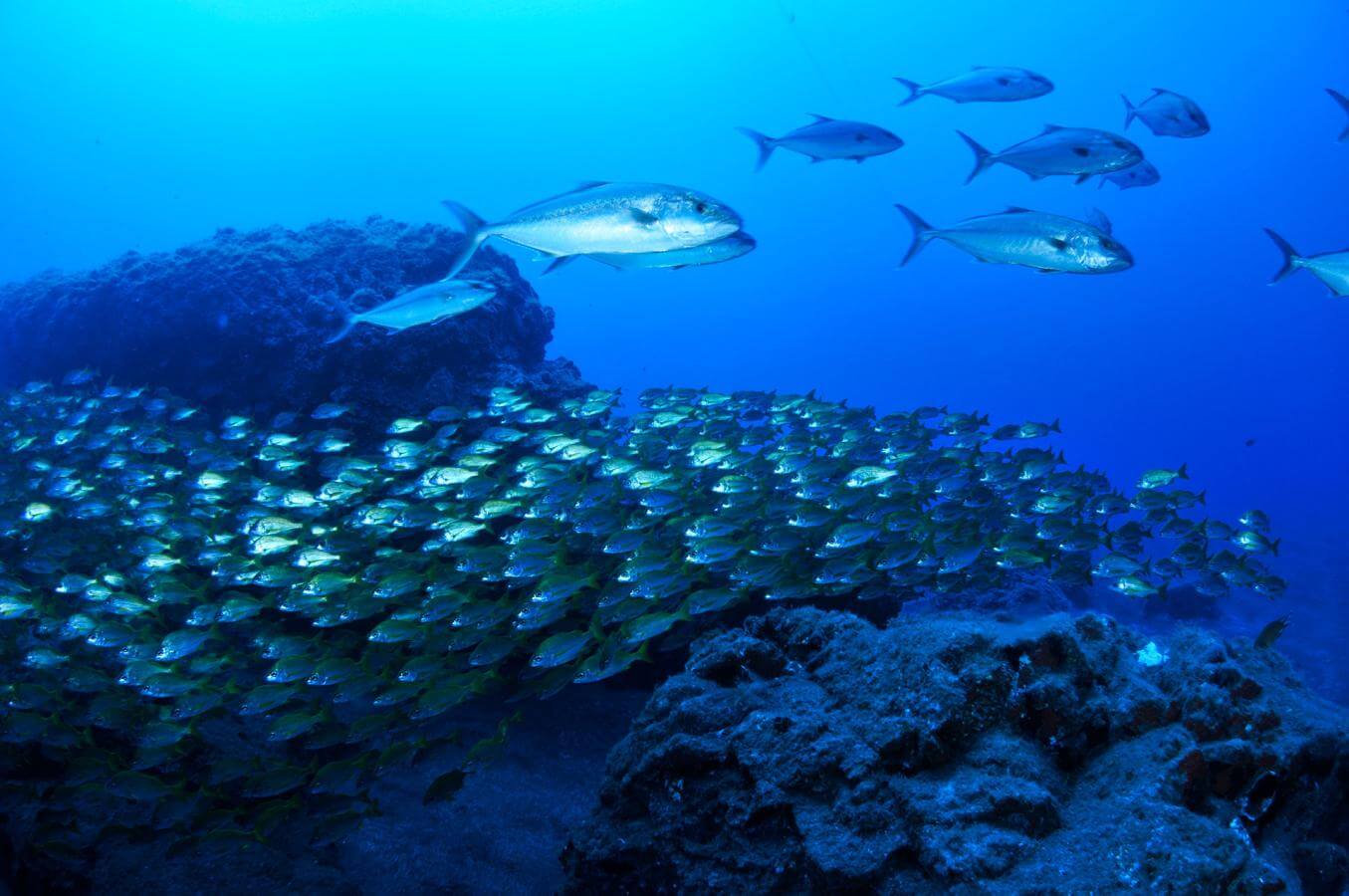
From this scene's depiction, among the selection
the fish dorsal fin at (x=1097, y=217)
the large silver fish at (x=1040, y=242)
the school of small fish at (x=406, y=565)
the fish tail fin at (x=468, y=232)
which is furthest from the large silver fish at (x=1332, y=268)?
the fish tail fin at (x=468, y=232)

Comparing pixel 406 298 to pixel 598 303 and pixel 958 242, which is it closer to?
pixel 958 242

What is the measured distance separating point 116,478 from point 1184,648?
1301 centimetres

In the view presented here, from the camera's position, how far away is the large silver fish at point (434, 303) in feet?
17.7

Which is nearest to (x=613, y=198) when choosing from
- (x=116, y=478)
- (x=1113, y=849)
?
(x=1113, y=849)

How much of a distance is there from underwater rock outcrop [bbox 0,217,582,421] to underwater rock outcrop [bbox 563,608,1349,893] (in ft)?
29.9

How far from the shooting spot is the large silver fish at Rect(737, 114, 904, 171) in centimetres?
671

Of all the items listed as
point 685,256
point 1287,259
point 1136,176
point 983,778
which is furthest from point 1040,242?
point 1136,176

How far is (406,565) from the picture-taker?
6727 millimetres

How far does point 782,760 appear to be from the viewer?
3.13 metres

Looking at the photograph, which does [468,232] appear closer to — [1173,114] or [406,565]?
[406,565]

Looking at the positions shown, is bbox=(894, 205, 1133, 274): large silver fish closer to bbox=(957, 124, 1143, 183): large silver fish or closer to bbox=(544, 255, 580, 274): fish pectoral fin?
bbox=(957, 124, 1143, 183): large silver fish

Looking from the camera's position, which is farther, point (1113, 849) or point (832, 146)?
point (832, 146)

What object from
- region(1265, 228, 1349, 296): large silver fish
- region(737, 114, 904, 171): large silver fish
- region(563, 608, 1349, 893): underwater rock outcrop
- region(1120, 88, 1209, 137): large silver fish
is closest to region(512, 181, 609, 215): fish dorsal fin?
region(563, 608, 1349, 893): underwater rock outcrop

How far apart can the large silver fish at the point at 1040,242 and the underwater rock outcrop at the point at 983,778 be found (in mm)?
2298
